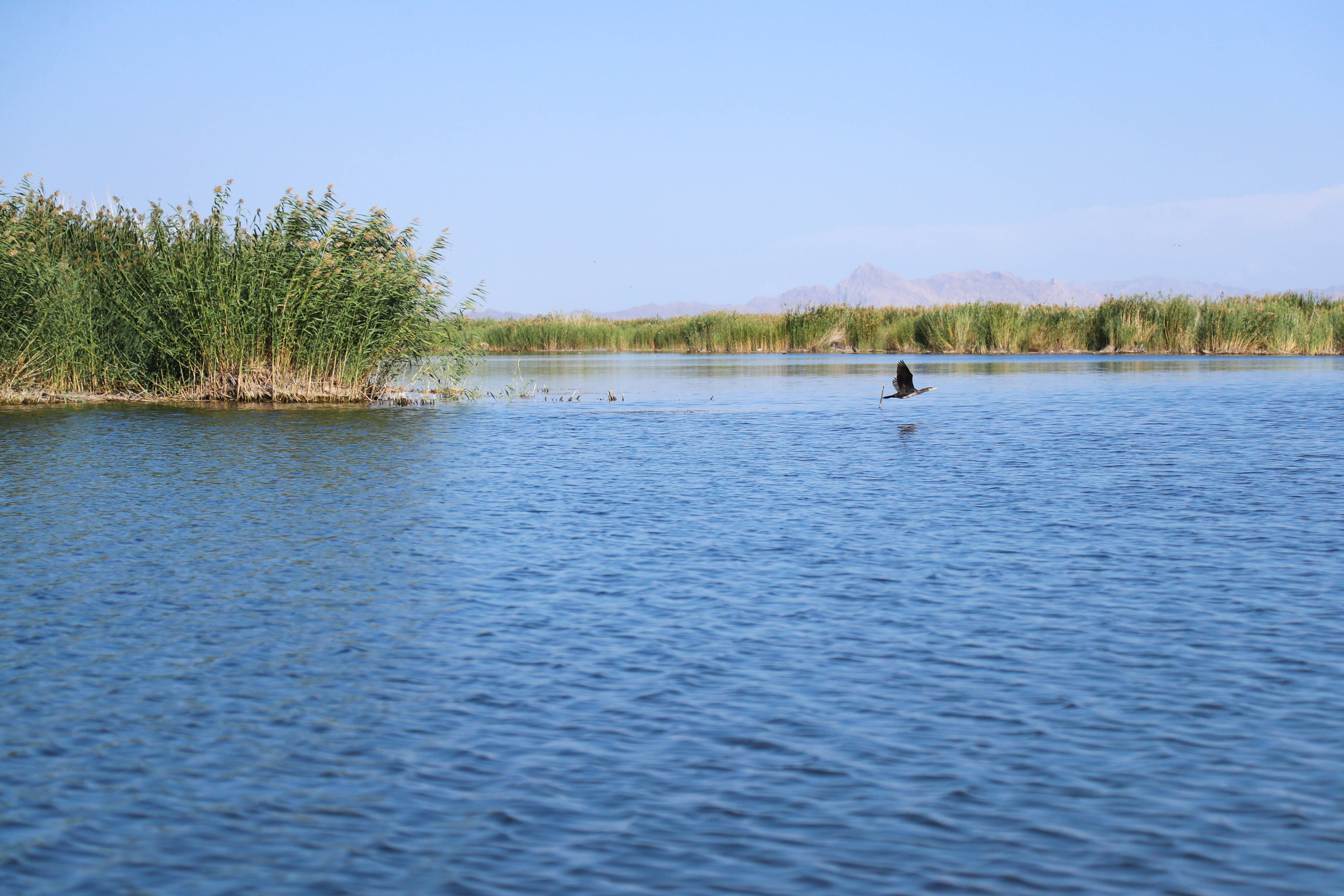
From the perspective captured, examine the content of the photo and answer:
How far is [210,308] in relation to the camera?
1000 inches

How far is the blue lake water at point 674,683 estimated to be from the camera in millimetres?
4523

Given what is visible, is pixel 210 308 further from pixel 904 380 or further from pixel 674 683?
pixel 674 683

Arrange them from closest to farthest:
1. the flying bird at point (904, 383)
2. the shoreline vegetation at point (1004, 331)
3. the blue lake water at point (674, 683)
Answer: the blue lake water at point (674, 683) → the flying bird at point (904, 383) → the shoreline vegetation at point (1004, 331)

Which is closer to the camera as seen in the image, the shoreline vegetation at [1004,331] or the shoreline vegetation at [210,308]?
the shoreline vegetation at [210,308]

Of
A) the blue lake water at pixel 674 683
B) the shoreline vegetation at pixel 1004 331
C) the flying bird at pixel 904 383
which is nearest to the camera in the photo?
the blue lake water at pixel 674 683

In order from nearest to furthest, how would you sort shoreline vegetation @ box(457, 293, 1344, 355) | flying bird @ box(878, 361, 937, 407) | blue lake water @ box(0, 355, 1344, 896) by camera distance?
1. blue lake water @ box(0, 355, 1344, 896)
2. flying bird @ box(878, 361, 937, 407)
3. shoreline vegetation @ box(457, 293, 1344, 355)

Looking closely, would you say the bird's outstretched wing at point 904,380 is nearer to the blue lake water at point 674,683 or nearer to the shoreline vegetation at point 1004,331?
the blue lake water at point 674,683

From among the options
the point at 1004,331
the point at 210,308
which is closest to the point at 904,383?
the point at 210,308

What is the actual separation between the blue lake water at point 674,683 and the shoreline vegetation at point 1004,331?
26.1 m

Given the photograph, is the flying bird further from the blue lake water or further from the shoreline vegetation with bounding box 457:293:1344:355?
the shoreline vegetation with bounding box 457:293:1344:355

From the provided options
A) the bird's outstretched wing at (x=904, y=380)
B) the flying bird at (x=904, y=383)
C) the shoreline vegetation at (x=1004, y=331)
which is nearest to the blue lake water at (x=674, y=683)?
the flying bird at (x=904, y=383)

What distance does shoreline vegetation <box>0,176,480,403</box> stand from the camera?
83.0ft

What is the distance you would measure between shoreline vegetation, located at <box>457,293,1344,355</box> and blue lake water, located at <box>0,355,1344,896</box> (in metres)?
26.1

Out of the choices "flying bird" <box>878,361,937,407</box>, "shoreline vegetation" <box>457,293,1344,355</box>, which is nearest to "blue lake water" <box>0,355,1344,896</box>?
"flying bird" <box>878,361,937,407</box>
